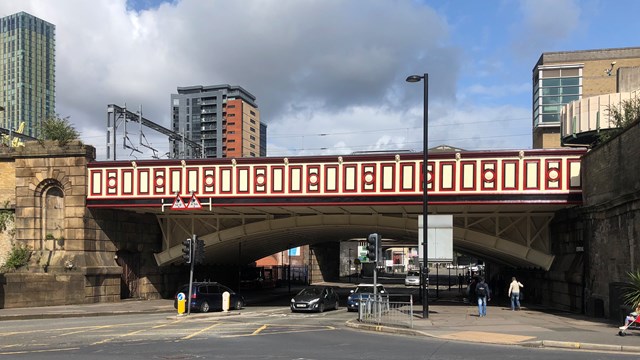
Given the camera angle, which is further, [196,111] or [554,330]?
[196,111]

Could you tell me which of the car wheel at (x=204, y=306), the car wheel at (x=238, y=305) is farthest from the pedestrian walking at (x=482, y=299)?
the car wheel at (x=238, y=305)

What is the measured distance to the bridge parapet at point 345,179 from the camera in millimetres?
26234

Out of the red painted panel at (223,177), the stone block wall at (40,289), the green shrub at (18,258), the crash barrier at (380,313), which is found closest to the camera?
the crash barrier at (380,313)

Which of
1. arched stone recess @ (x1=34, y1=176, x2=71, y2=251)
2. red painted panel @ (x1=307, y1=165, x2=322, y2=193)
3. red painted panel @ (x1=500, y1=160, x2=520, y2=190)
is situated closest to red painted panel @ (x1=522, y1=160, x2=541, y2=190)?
red painted panel @ (x1=500, y1=160, x2=520, y2=190)

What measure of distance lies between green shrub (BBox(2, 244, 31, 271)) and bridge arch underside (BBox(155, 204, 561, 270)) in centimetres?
785

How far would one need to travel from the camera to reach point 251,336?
17.6 meters

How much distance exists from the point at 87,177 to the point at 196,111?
107 m

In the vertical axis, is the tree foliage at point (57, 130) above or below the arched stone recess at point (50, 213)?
above

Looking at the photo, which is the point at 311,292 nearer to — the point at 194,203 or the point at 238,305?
the point at 238,305

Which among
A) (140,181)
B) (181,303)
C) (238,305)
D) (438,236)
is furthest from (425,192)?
(140,181)

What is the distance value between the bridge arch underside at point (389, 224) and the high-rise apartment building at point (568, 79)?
91.1ft

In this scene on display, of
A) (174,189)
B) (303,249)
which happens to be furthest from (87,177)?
(303,249)

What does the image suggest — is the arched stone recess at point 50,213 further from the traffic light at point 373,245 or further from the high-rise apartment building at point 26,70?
the high-rise apartment building at point 26,70

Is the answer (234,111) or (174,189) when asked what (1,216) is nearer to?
(174,189)
